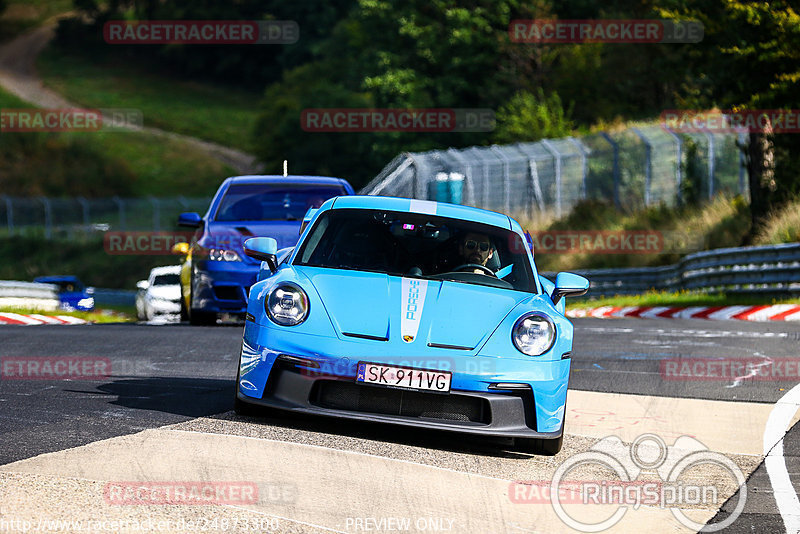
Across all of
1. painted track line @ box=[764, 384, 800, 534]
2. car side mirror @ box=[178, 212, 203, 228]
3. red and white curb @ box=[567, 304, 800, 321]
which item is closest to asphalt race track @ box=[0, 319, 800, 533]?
painted track line @ box=[764, 384, 800, 534]

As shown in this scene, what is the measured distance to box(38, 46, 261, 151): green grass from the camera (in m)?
96.2

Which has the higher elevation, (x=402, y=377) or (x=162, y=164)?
(x=162, y=164)

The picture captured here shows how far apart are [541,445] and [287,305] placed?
158 centimetres

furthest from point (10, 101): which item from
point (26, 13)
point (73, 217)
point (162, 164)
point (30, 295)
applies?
point (30, 295)

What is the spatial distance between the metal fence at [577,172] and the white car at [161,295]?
27.3ft

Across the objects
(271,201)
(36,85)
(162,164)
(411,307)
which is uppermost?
(36,85)

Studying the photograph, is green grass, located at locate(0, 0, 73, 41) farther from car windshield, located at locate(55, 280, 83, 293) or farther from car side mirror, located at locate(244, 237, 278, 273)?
car side mirror, located at locate(244, 237, 278, 273)

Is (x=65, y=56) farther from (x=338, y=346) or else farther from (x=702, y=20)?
(x=338, y=346)

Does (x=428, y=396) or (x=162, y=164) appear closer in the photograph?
(x=428, y=396)

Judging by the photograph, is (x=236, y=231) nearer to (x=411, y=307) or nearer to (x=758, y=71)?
(x=411, y=307)

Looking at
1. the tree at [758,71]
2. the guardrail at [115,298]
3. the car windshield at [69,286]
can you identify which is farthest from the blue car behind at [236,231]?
the guardrail at [115,298]

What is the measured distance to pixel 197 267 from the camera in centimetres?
1367

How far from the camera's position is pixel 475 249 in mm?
8250

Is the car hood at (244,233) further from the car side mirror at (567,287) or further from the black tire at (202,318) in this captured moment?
the car side mirror at (567,287)
